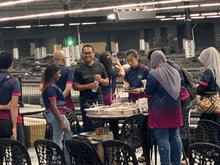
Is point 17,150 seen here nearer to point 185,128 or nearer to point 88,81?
point 88,81

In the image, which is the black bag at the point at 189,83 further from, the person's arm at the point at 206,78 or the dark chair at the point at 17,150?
the dark chair at the point at 17,150

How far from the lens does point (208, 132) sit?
364 centimetres

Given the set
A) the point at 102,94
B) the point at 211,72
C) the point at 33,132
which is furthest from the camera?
the point at 33,132

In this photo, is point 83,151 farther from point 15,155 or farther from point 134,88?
point 134,88

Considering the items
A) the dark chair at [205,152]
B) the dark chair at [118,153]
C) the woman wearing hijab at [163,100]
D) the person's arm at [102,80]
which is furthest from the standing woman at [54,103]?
the dark chair at [205,152]

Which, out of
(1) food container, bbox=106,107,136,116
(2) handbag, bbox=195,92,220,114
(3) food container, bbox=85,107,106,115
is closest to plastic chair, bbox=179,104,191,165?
(2) handbag, bbox=195,92,220,114

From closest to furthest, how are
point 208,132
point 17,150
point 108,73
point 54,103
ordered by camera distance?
point 17,150 < point 208,132 < point 54,103 < point 108,73

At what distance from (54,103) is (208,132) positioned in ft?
5.44

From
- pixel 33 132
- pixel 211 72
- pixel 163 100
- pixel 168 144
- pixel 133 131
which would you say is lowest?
pixel 33 132

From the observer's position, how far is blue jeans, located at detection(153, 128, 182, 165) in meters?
3.80

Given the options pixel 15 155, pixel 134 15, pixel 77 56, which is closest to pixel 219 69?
pixel 15 155

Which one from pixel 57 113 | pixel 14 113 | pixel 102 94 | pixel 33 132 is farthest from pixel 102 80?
pixel 33 132

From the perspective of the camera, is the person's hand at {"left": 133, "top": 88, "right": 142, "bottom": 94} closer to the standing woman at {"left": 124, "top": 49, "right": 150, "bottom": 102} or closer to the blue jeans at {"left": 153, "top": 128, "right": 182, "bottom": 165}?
the standing woman at {"left": 124, "top": 49, "right": 150, "bottom": 102}

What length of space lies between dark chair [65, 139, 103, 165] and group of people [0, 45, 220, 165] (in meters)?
1.05
